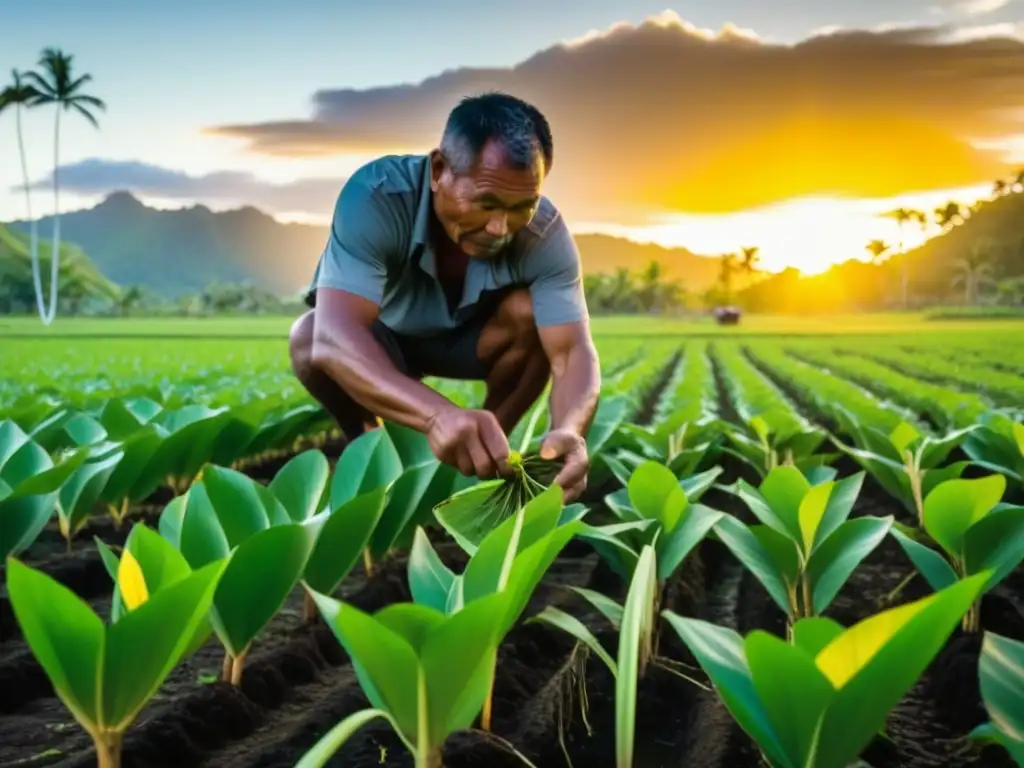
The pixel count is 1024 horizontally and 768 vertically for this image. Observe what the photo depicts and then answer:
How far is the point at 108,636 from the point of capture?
1.24 m

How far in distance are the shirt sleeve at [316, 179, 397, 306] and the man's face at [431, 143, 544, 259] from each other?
0.26 metres

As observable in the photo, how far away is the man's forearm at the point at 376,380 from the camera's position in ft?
6.82

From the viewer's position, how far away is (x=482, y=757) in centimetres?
146

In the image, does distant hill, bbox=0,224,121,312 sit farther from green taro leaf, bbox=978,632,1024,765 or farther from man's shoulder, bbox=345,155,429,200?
green taro leaf, bbox=978,632,1024,765

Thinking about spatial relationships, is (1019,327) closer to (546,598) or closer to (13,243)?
(546,598)

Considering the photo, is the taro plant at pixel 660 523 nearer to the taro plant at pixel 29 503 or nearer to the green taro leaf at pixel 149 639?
the green taro leaf at pixel 149 639

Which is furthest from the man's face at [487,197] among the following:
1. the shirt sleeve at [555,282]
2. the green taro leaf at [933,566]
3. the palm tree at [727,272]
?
the palm tree at [727,272]

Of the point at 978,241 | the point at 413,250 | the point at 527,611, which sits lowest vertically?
the point at 527,611

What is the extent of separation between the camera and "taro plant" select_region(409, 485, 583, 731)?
A: 4.12ft

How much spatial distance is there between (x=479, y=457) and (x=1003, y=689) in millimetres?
863

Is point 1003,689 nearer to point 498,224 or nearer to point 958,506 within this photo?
point 958,506

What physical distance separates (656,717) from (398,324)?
1564mm

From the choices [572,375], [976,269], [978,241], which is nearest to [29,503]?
[572,375]

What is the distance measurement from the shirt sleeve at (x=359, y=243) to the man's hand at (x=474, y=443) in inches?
29.3
